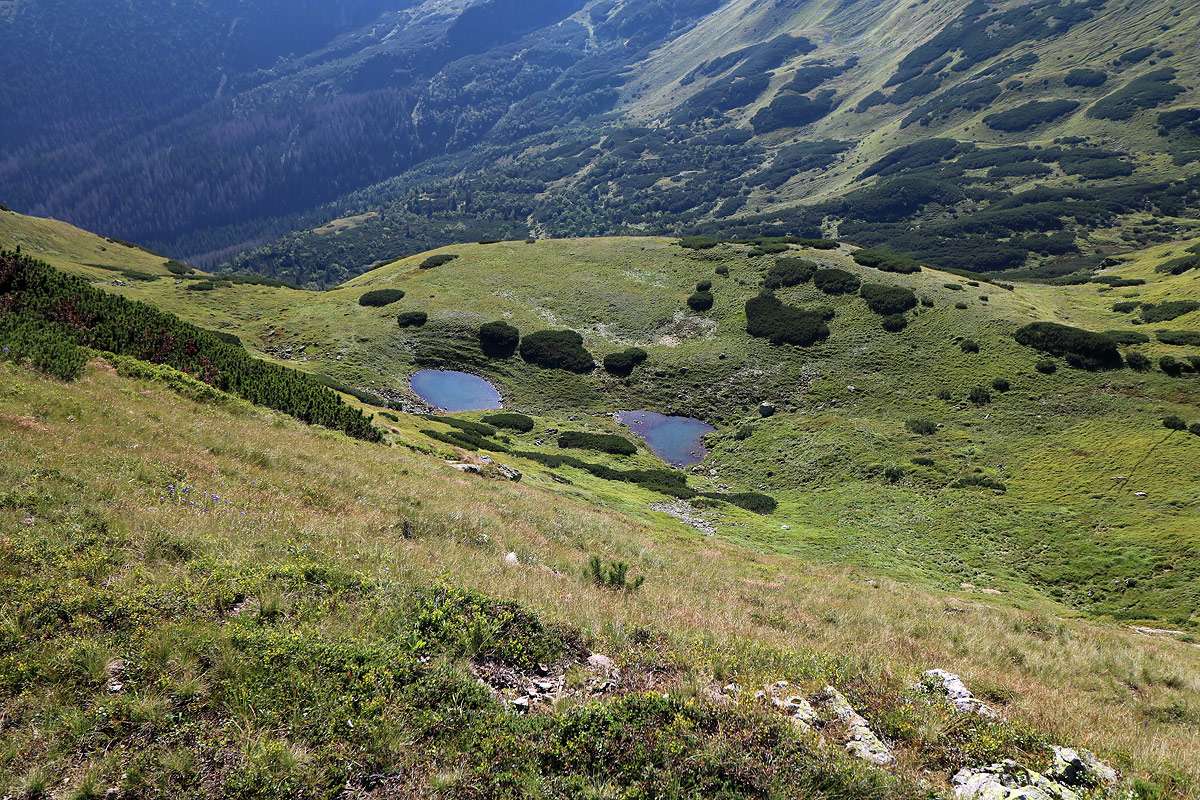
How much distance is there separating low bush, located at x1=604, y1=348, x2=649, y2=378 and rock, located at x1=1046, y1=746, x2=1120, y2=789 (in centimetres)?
5070

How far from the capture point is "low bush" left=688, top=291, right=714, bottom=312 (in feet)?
210

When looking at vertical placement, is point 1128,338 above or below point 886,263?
below

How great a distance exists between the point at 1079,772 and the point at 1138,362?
52.1 m

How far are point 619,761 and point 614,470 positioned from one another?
36.6 meters

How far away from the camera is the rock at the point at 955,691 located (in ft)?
27.2

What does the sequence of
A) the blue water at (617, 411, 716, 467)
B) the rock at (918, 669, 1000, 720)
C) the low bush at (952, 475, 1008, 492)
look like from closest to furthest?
the rock at (918, 669, 1000, 720), the low bush at (952, 475, 1008, 492), the blue water at (617, 411, 716, 467)

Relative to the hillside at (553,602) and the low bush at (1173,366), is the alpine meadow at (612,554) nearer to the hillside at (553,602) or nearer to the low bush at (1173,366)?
the hillside at (553,602)

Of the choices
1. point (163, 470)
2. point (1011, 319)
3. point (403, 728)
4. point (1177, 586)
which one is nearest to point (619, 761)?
point (403, 728)

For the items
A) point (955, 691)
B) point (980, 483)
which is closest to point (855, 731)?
point (955, 691)

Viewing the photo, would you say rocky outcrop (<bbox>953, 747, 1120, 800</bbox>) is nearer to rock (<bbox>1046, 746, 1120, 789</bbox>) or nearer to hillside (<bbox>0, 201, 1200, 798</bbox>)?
rock (<bbox>1046, 746, 1120, 789</bbox>)

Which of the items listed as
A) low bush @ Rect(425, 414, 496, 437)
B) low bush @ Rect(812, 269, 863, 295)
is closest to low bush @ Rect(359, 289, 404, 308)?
low bush @ Rect(425, 414, 496, 437)

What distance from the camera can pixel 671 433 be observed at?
170 feet

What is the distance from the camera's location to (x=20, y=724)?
5.52m

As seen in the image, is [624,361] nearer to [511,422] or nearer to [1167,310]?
[511,422]
